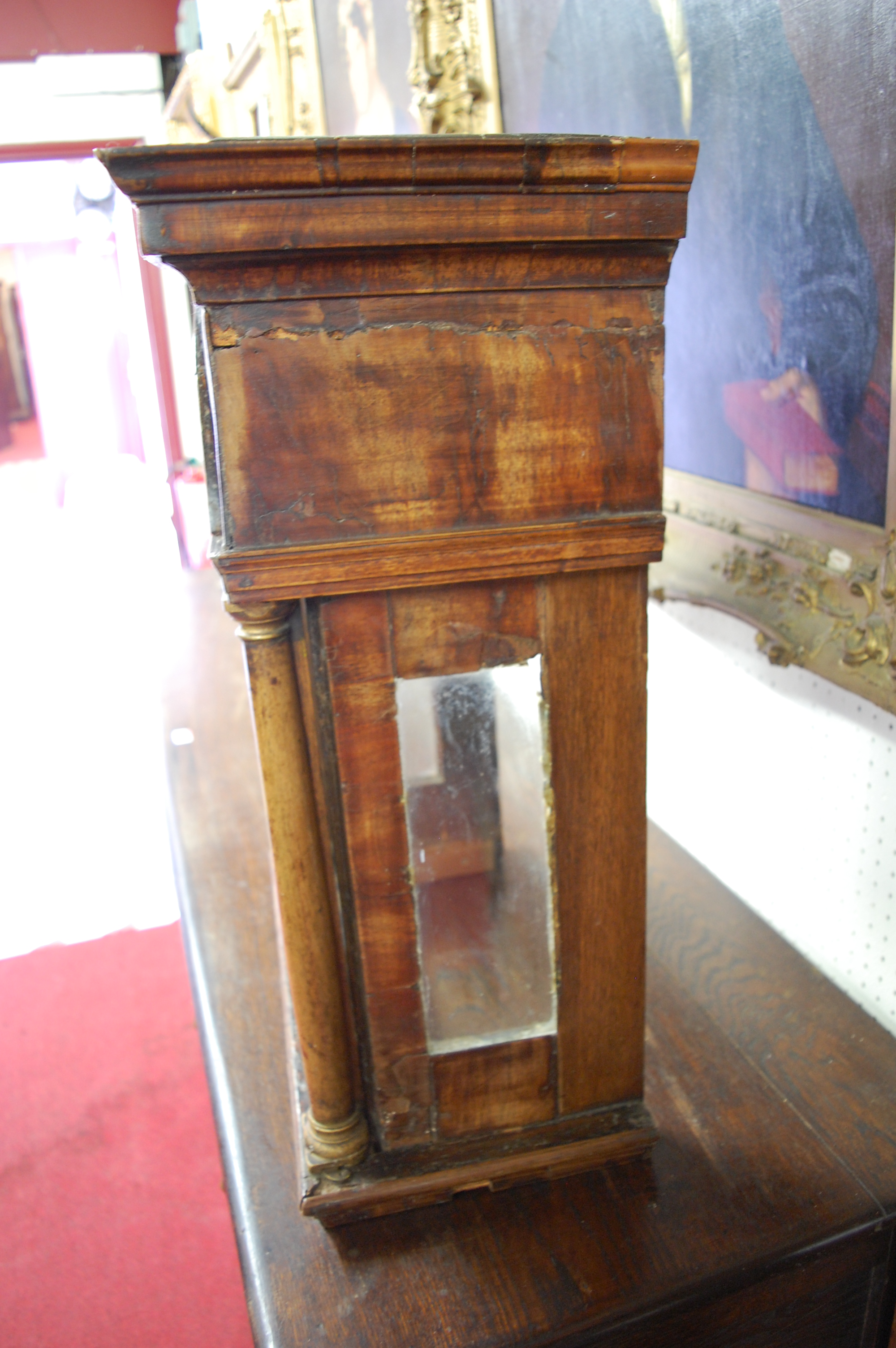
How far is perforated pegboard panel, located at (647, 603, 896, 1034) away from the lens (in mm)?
1440

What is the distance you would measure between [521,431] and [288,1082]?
97 centimetres

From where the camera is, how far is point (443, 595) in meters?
1.00

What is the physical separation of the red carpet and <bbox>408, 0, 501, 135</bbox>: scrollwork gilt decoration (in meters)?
1.97

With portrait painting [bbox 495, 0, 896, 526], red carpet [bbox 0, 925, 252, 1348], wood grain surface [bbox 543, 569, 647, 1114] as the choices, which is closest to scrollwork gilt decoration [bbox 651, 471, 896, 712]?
portrait painting [bbox 495, 0, 896, 526]

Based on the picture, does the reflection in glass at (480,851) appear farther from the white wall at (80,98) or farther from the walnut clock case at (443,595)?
the white wall at (80,98)

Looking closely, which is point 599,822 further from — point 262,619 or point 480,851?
point 262,619

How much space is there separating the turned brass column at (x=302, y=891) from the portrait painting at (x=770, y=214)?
0.72 meters

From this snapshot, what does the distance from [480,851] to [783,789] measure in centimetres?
73

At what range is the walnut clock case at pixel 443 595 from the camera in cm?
88

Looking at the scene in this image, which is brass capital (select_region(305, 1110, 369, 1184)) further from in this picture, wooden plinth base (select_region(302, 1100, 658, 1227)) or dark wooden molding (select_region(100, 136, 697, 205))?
dark wooden molding (select_region(100, 136, 697, 205))

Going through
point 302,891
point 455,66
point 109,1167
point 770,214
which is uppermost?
point 455,66

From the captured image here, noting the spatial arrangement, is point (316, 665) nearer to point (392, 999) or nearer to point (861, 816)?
point (392, 999)

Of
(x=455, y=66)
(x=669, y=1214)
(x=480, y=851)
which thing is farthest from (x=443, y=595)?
(x=455, y=66)

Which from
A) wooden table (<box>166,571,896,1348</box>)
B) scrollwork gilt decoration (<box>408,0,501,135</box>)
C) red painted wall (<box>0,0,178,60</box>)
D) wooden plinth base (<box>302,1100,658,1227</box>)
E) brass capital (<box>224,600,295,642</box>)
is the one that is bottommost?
wooden table (<box>166,571,896,1348</box>)
